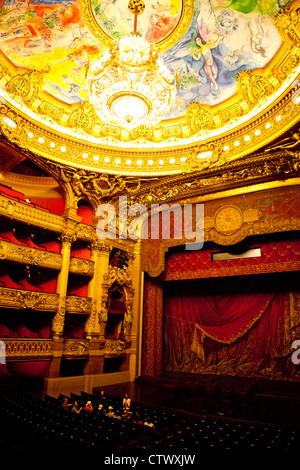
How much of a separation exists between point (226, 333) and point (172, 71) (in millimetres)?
10305

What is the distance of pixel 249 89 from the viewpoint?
33.8ft

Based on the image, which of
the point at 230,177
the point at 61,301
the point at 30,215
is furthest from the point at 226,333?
the point at 30,215

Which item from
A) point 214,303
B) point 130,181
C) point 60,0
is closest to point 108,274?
point 130,181

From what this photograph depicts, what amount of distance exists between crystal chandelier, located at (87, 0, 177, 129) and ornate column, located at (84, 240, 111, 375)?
6.13m

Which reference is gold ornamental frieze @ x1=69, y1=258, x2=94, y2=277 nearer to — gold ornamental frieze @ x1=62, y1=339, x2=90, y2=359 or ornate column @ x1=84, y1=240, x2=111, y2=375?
ornate column @ x1=84, y1=240, x2=111, y2=375

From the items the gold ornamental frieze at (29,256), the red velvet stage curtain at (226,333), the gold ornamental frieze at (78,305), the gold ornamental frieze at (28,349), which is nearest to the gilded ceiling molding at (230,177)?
the gold ornamental frieze at (29,256)

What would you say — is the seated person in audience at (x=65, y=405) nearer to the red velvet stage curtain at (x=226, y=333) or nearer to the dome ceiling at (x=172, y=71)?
the dome ceiling at (x=172, y=71)

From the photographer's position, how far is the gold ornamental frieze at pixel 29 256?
10062 millimetres

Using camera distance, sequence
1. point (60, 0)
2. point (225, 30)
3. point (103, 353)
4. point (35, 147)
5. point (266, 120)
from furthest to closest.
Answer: point (103, 353) → point (35, 147) → point (266, 120) → point (225, 30) → point (60, 0)

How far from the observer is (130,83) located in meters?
7.18

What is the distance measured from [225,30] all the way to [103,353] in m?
11.2

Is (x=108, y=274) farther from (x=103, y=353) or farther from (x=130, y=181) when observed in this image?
(x=130, y=181)

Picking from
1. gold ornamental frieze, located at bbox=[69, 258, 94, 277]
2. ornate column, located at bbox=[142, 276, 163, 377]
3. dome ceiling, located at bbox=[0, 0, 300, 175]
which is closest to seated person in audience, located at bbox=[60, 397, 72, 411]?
gold ornamental frieze, located at bbox=[69, 258, 94, 277]

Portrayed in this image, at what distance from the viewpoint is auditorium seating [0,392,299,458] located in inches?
156
